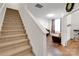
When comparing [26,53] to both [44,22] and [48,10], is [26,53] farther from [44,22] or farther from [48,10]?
[48,10]

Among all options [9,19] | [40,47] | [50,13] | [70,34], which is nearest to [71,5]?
[50,13]

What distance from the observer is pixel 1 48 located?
2.16 meters

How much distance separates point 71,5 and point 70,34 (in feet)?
3.25

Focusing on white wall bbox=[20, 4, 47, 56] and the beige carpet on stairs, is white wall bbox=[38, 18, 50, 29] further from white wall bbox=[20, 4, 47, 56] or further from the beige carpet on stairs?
the beige carpet on stairs

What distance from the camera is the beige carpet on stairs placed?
7.25 ft

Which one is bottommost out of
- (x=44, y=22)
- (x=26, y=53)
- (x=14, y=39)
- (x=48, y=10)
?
(x=26, y=53)

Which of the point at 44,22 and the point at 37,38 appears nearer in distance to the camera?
the point at 44,22

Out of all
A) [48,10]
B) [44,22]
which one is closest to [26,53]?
[44,22]

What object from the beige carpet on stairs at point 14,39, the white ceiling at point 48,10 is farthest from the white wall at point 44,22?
the beige carpet on stairs at point 14,39

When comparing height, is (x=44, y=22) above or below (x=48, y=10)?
below

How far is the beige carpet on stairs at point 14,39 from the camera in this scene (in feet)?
7.25

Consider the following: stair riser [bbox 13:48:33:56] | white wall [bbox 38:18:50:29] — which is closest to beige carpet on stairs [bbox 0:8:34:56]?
stair riser [bbox 13:48:33:56]

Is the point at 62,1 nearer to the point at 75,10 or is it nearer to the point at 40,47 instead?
the point at 75,10

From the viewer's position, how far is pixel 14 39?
2674 mm
